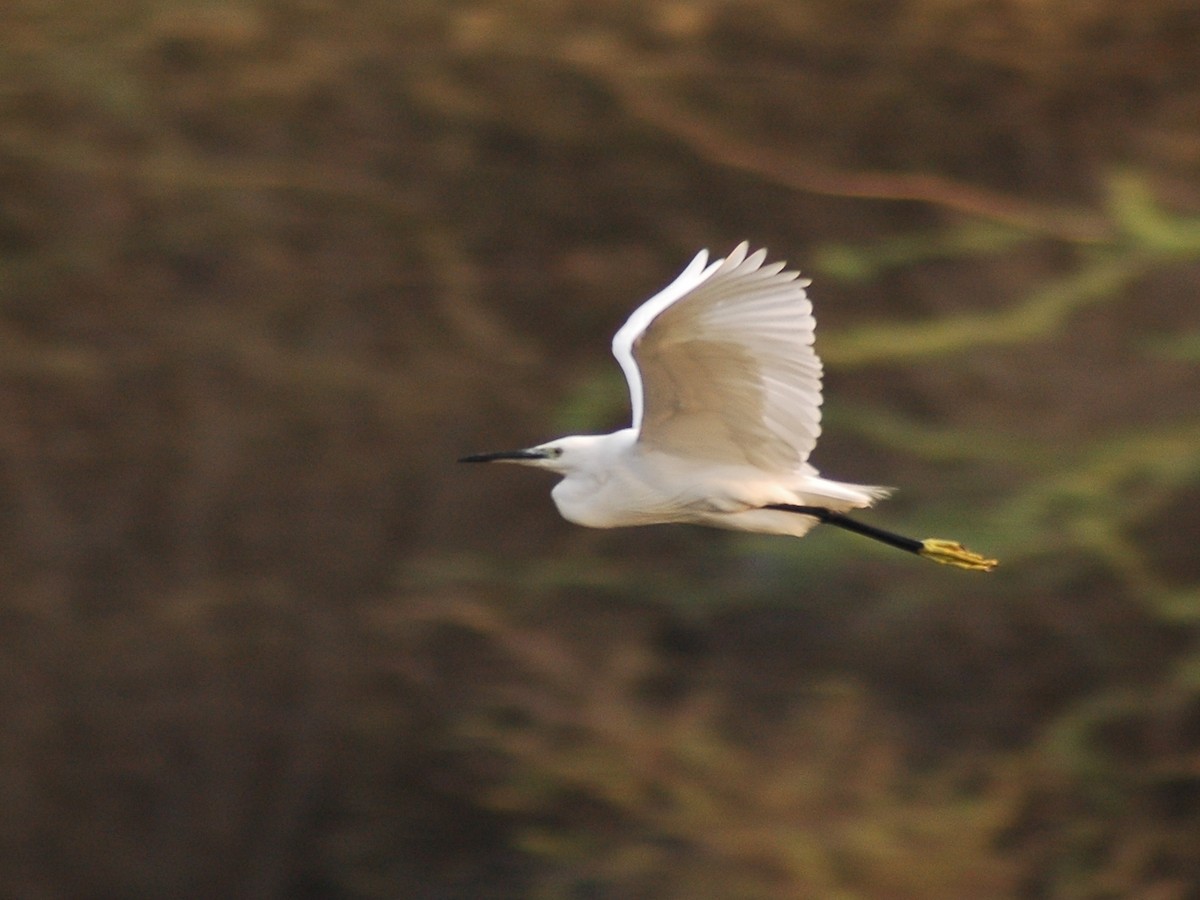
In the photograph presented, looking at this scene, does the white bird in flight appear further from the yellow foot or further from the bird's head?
the yellow foot

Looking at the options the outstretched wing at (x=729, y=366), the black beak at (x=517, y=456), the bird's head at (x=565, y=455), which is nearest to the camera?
the outstretched wing at (x=729, y=366)

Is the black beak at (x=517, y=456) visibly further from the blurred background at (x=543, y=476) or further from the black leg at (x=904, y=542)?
the blurred background at (x=543, y=476)

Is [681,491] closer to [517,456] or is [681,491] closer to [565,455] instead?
[565,455]

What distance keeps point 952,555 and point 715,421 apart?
2.71ft

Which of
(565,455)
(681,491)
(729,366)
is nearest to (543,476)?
(565,455)

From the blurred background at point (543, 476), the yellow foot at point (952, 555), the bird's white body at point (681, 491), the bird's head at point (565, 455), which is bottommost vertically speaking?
the bird's white body at point (681, 491)

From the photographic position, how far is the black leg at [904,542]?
162 inches

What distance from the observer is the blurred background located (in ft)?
18.5

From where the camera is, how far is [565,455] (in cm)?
416

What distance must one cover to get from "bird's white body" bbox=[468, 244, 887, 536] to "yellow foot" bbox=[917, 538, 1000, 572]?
42 centimetres

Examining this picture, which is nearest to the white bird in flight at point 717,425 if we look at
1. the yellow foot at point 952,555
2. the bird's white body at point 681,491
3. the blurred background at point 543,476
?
the bird's white body at point 681,491

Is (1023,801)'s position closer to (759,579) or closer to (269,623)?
(759,579)

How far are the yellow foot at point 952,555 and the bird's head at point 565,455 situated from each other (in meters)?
0.77

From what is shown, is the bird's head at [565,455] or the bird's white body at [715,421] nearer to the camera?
the bird's white body at [715,421]
